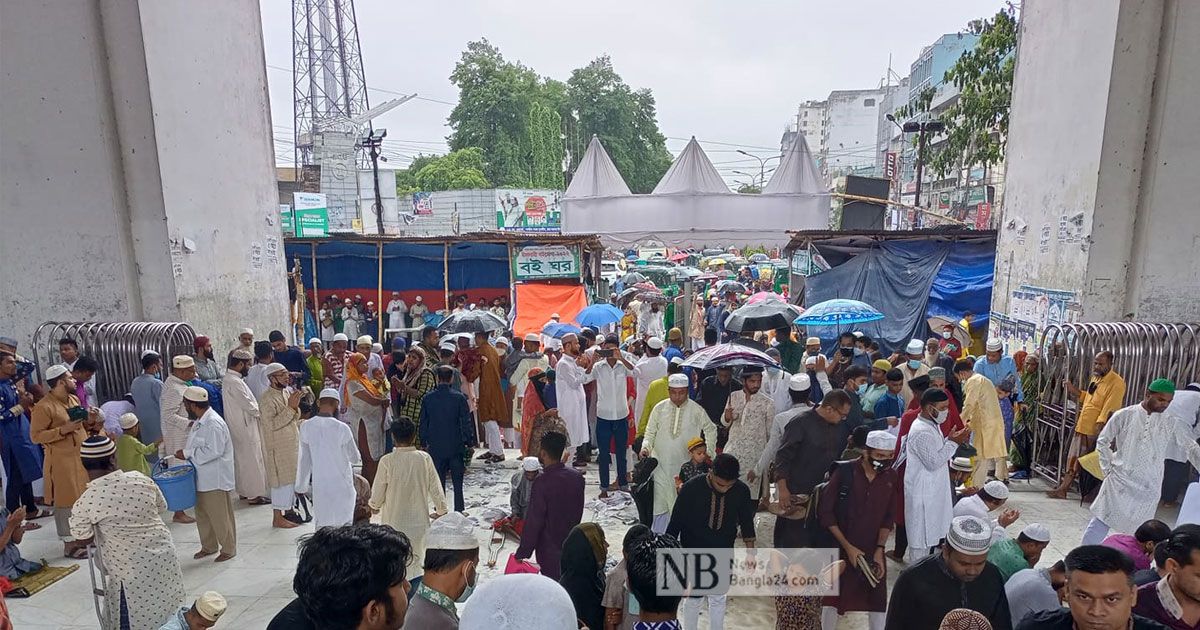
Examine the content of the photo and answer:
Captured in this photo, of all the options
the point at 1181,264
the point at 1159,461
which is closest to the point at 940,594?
the point at 1159,461

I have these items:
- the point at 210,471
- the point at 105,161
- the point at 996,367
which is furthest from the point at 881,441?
the point at 105,161

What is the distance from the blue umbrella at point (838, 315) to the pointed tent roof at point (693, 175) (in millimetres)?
5385

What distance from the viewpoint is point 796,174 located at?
1447 centimetres

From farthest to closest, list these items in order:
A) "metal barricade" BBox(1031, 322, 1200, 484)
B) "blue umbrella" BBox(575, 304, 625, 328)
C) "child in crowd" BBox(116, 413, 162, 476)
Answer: "blue umbrella" BBox(575, 304, 625, 328) < "metal barricade" BBox(1031, 322, 1200, 484) < "child in crowd" BBox(116, 413, 162, 476)

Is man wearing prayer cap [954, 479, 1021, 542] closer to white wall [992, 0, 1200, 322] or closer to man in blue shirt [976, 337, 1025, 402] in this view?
man in blue shirt [976, 337, 1025, 402]

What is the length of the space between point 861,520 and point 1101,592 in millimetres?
1620

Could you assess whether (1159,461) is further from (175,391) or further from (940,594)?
(175,391)

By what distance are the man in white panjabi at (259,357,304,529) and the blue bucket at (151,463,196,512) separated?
890 mm

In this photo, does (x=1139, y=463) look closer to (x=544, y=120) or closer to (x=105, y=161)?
(x=105, y=161)

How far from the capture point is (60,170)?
792 cm

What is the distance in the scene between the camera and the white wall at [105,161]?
7.78m

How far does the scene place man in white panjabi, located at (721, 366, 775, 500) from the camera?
5.60 m

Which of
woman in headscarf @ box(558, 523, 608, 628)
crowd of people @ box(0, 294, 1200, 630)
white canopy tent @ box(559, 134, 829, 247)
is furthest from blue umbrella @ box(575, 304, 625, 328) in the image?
woman in headscarf @ box(558, 523, 608, 628)

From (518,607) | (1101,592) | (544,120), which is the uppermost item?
(544,120)
